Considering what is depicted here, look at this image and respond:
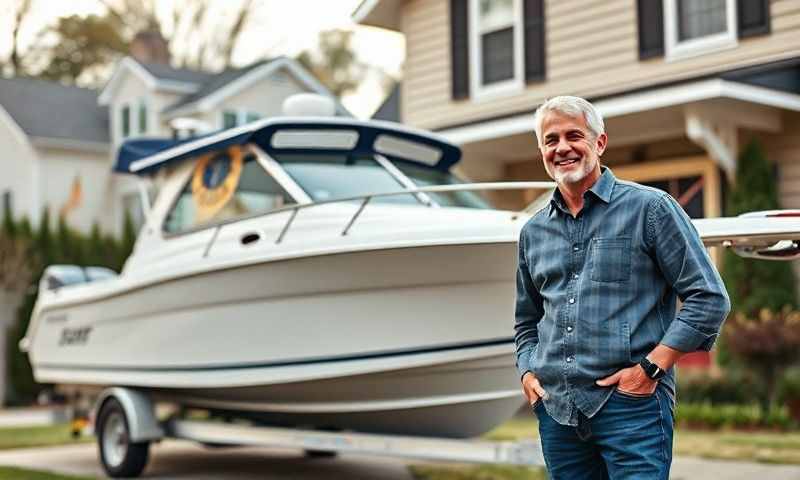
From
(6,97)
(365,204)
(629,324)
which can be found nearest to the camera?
(629,324)

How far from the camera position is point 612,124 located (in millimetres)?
11875

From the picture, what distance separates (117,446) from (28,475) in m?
0.75

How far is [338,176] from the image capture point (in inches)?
286

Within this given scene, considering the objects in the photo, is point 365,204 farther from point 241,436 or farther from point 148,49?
point 148,49

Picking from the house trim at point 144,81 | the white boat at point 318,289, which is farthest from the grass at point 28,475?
the house trim at point 144,81

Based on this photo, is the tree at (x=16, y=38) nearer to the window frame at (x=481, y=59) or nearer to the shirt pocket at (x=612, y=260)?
the window frame at (x=481, y=59)

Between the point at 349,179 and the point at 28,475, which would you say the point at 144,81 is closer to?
the point at 28,475

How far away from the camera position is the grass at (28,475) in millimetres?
7480

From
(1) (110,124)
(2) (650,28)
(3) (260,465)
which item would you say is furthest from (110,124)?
(3) (260,465)

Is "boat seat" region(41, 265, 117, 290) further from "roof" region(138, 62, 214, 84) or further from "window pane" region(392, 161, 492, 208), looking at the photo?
"roof" region(138, 62, 214, 84)

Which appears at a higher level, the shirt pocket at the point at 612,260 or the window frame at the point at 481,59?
the window frame at the point at 481,59

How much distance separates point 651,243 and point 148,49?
2753 cm

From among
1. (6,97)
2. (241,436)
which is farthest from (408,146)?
(6,97)

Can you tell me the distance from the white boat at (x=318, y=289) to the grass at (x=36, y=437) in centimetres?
250
